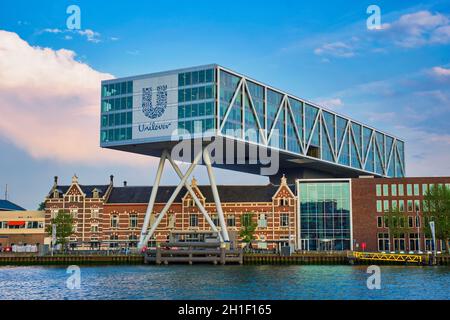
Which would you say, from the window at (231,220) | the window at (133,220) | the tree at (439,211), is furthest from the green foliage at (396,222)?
the window at (133,220)

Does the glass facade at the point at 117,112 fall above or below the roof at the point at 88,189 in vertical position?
above

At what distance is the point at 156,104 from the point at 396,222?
137 ft

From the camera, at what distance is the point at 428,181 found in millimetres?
119062

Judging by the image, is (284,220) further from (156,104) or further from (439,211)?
(156,104)

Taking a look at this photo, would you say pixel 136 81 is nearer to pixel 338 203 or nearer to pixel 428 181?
pixel 338 203

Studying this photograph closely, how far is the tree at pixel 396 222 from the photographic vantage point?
110 meters

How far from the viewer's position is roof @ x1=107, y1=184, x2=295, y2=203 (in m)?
121

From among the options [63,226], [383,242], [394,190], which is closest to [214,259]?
[63,226]

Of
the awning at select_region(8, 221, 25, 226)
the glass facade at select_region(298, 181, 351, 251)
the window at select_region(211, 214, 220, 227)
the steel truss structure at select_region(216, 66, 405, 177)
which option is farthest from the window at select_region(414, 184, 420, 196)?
the awning at select_region(8, 221, 25, 226)

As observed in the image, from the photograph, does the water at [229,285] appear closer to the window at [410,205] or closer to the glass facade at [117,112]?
the glass facade at [117,112]

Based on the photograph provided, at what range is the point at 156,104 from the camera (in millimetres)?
104750

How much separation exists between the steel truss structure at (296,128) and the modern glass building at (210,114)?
157 millimetres

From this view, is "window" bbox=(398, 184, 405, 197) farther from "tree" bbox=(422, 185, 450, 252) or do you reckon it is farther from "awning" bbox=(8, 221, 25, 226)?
"awning" bbox=(8, 221, 25, 226)
